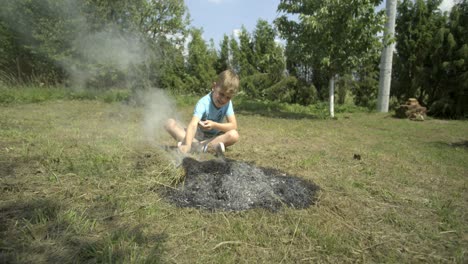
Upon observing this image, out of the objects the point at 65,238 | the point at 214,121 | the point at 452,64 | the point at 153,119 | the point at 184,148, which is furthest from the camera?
the point at 452,64

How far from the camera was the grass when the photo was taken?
171 cm

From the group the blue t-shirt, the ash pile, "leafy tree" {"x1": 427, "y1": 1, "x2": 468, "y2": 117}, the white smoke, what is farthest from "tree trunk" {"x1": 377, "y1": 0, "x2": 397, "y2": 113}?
the ash pile

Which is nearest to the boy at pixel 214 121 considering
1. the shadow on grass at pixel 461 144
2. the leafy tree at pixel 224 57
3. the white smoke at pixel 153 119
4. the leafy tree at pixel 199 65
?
the white smoke at pixel 153 119

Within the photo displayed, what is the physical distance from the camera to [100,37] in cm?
673

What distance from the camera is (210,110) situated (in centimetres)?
Result: 355

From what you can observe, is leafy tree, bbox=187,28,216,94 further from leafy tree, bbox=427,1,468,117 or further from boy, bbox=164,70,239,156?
boy, bbox=164,70,239,156

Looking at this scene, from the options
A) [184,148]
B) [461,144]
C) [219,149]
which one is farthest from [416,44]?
[184,148]

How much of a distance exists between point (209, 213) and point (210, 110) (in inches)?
63.8

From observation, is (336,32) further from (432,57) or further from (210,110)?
(210,110)

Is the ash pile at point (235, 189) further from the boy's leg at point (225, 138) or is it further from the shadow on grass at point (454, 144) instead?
the shadow on grass at point (454, 144)

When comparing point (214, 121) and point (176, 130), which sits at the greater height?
point (214, 121)

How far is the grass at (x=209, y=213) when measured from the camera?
1.71 metres

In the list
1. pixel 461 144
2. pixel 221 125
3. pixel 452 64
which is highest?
pixel 452 64

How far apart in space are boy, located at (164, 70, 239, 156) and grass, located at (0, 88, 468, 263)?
0.98 ft
